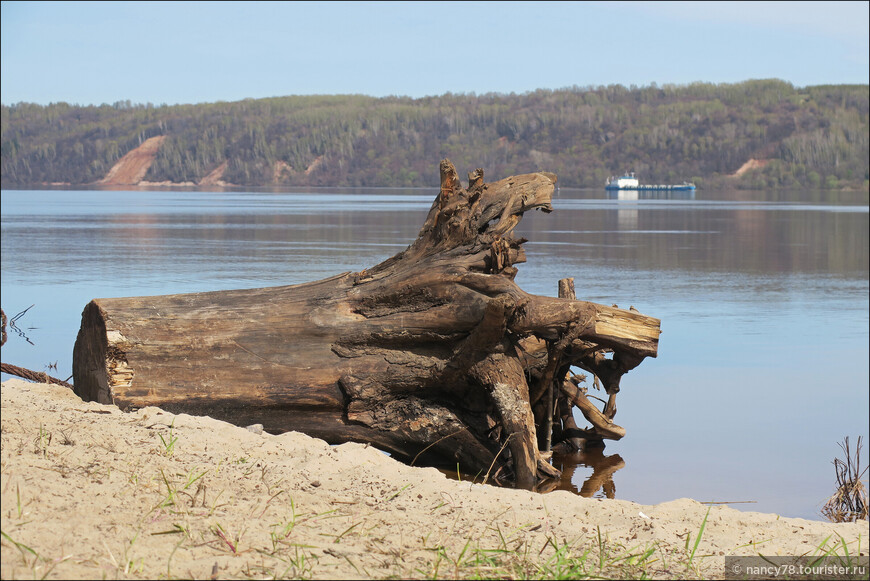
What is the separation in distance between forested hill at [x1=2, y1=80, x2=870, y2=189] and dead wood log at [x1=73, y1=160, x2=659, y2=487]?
110 m

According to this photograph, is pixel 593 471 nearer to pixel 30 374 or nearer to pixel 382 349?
pixel 382 349

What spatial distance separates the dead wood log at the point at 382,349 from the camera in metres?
6.49

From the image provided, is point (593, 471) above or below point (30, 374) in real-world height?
below

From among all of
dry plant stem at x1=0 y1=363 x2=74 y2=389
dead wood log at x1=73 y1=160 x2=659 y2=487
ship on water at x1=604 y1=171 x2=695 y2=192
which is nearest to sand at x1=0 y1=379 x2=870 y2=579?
dead wood log at x1=73 y1=160 x2=659 y2=487

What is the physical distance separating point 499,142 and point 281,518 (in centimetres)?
13558

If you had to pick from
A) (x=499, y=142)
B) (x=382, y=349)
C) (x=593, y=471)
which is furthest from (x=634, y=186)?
(x=382, y=349)

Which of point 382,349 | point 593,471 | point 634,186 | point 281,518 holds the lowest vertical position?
point 593,471

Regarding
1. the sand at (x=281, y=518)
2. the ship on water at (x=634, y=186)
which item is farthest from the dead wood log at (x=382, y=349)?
the ship on water at (x=634, y=186)

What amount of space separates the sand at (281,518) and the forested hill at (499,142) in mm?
111706

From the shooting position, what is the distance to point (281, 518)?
4062mm

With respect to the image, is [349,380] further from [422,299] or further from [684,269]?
[684,269]

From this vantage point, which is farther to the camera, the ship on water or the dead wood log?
the ship on water

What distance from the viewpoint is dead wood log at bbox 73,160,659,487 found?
6488mm

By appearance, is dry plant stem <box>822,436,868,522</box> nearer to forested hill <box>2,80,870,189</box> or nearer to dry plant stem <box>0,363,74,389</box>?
dry plant stem <box>0,363,74,389</box>
